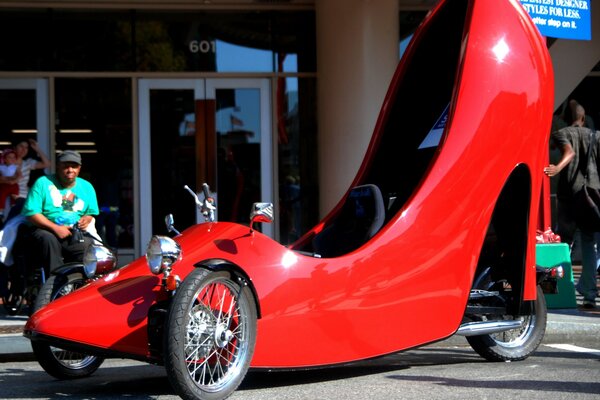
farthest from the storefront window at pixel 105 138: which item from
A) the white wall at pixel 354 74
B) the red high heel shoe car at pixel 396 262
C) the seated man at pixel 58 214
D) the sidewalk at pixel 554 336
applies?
the red high heel shoe car at pixel 396 262

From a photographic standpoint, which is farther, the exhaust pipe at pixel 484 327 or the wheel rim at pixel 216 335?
the exhaust pipe at pixel 484 327

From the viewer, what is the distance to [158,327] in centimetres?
504

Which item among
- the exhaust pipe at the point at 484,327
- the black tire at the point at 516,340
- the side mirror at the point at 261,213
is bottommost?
the black tire at the point at 516,340

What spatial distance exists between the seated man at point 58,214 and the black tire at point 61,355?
2.20m

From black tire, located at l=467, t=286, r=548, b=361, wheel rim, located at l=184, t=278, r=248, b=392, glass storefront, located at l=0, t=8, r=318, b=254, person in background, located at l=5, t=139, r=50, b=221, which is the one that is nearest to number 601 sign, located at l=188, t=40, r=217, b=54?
glass storefront, located at l=0, t=8, r=318, b=254

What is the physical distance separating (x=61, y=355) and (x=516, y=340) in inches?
118

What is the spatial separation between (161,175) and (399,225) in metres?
8.21

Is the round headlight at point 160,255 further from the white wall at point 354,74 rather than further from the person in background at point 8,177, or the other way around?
the white wall at point 354,74

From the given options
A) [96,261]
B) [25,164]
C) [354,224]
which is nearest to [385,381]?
[354,224]

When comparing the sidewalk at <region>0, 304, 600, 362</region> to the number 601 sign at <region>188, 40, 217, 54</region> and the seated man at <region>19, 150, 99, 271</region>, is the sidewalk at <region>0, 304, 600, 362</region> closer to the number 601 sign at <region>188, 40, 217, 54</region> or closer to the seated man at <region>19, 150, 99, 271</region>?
the seated man at <region>19, 150, 99, 271</region>

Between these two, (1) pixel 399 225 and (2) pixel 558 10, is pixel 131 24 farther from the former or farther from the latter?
(1) pixel 399 225

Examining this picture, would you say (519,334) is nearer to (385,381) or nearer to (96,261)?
(385,381)

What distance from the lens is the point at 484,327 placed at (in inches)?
252

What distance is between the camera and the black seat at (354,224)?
6.32 metres
